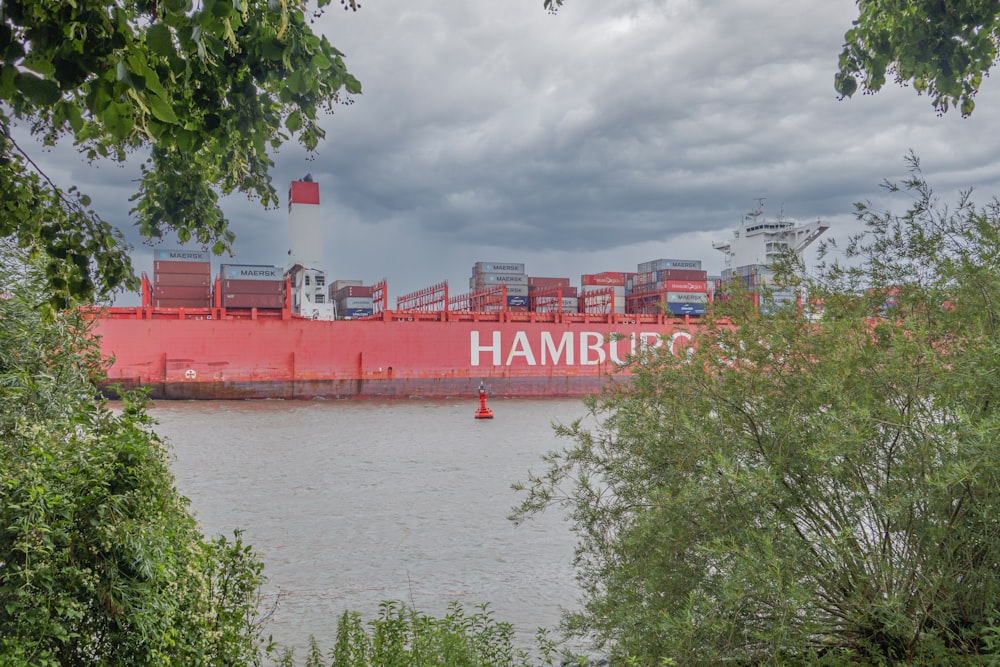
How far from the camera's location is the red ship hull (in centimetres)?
3133

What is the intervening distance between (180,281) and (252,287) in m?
4.26

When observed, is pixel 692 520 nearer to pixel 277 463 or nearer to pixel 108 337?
pixel 277 463

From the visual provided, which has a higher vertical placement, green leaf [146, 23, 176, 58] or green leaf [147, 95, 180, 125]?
green leaf [146, 23, 176, 58]

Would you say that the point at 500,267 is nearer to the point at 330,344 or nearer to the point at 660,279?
the point at 660,279

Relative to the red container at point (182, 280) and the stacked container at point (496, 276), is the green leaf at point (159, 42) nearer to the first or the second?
the red container at point (182, 280)

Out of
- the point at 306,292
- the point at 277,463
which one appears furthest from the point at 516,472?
the point at 306,292

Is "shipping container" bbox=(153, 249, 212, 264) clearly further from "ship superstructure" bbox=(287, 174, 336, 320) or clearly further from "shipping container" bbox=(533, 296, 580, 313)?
"shipping container" bbox=(533, 296, 580, 313)

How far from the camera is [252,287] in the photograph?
39625mm

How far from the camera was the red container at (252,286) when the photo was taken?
129 feet

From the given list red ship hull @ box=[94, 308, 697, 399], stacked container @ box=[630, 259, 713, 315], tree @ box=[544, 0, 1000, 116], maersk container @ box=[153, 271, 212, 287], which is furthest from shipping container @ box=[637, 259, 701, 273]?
tree @ box=[544, 0, 1000, 116]

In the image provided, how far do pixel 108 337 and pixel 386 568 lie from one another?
89.5 feet

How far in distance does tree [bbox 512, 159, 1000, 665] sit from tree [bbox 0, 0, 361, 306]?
8.12ft

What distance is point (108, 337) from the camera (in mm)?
30531

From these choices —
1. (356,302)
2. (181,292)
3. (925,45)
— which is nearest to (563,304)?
(356,302)
